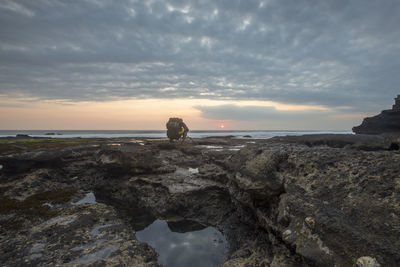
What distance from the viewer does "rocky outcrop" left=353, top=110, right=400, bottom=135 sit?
3131 centimetres

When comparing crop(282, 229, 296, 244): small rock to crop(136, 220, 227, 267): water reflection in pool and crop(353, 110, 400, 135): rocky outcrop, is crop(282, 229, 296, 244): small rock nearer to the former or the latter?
crop(136, 220, 227, 267): water reflection in pool

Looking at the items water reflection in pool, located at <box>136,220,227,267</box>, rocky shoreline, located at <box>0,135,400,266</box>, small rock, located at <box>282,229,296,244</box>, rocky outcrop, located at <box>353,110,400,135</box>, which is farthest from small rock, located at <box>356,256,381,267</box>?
rocky outcrop, located at <box>353,110,400,135</box>

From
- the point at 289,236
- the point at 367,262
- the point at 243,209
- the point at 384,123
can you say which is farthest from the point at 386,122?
the point at 367,262

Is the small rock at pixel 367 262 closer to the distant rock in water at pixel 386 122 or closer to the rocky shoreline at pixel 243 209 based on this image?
the rocky shoreline at pixel 243 209

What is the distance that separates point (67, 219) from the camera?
622 cm

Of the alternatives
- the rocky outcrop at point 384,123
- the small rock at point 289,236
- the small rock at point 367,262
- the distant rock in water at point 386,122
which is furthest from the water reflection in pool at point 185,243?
the distant rock in water at point 386,122

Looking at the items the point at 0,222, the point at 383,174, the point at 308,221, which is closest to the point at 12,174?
the point at 0,222

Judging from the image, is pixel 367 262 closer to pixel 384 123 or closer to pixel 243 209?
pixel 243 209

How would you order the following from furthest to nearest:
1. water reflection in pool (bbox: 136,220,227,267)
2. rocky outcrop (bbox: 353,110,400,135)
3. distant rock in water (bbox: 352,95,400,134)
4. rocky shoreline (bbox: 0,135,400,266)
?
rocky outcrop (bbox: 353,110,400,135)
distant rock in water (bbox: 352,95,400,134)
water reflection in pool (bbox: 136,220,227,267)
rocky shoreline (bbox: 0,135,400,266)

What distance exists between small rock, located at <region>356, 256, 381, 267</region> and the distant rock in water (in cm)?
3863

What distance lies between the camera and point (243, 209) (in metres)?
6.66

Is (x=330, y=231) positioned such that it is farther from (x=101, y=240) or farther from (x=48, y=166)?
(x=48, y=166)

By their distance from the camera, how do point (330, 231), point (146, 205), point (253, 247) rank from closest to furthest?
1. point (330, 231)
2. point (253, 247)
3. point (146, 205)

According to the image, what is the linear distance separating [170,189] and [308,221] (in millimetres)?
6312
